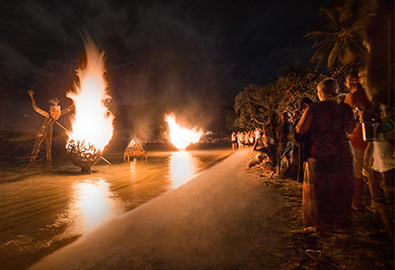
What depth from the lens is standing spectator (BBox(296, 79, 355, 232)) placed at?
2.90 m

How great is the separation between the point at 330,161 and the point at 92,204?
5.26 meters

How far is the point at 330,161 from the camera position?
116 inches

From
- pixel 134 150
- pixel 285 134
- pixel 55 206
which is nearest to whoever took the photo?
pixel 55 206

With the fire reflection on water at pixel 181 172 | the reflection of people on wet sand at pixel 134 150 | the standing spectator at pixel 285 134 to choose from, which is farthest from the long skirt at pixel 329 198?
the reflection of people on wet sand at pixel 134 150

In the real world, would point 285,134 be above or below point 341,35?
below

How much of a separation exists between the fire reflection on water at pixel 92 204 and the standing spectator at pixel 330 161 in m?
3.83

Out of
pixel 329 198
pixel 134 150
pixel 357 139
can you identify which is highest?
pixel 357 139

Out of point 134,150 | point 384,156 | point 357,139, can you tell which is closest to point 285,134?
point 357,139

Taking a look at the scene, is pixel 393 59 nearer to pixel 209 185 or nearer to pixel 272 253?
pixel 272 253

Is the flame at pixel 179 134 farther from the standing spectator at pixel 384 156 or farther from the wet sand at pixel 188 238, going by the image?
the standing spectator at pixel 384 156

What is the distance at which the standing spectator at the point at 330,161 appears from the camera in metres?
2.90

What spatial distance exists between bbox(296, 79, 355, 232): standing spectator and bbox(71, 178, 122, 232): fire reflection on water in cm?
383

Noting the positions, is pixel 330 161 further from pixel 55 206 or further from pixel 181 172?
pixel 181 172

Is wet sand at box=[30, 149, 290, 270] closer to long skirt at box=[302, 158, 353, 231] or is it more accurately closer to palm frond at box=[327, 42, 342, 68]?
long skirt at box=[302, 158, 353, 231]
